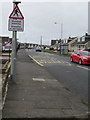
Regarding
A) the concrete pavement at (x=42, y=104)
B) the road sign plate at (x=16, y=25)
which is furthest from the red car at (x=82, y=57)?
the road sign plate at (x=16, y=25)

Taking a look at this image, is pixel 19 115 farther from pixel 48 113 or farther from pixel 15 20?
pixel 15 20

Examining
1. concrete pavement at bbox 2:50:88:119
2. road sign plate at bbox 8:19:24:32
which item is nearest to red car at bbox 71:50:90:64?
concrete pavement at bbox 2:50:88:119

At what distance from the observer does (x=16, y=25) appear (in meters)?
7.90

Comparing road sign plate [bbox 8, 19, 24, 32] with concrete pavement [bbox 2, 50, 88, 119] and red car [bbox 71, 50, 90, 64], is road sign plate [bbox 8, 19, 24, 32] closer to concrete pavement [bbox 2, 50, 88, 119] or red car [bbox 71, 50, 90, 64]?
concrete pavement [bbox 2, 50, 88, 119]

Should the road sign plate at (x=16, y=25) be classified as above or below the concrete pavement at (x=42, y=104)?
above

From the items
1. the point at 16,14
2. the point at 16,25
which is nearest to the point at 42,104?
the point at 16,25

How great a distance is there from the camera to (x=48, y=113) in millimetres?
4910

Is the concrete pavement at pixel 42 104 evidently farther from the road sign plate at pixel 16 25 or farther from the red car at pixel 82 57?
the red car at pixel 82 57

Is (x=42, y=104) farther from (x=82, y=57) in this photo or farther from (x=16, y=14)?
(x=82, y=57)

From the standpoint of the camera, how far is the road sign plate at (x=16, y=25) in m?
7.86

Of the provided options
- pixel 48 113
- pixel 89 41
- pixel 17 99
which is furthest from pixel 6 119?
pixel 89 41

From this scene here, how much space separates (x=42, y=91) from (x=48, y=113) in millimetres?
2254

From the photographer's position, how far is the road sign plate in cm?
786

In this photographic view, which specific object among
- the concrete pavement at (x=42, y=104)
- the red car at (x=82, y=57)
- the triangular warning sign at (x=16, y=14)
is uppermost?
the triangular warning sign at (x=16, y=14)
